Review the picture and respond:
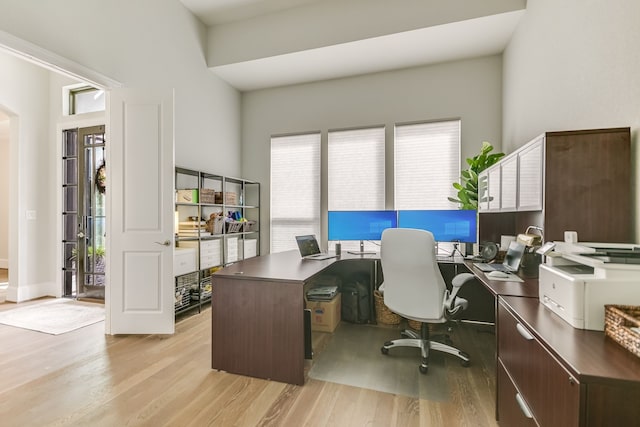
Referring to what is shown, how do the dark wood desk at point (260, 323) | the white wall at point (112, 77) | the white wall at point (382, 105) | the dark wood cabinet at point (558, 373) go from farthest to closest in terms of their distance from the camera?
the white wall at point (382, 105), the white wall at point (112, 77), the dark wood desk at point (260, 323), the dark wood cabinet at point (558, 373)

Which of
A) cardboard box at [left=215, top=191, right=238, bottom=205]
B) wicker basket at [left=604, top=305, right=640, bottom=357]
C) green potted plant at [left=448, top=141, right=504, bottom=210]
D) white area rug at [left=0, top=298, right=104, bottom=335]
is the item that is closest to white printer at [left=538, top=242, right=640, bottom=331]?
wicker basket at [left=604, top=305, right=640, bottom=357]

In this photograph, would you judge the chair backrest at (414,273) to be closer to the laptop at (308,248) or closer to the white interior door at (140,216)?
the laptop at (308,248)

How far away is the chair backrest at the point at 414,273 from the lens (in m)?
2.07

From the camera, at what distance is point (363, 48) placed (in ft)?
11.6

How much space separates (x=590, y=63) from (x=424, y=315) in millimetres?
1867

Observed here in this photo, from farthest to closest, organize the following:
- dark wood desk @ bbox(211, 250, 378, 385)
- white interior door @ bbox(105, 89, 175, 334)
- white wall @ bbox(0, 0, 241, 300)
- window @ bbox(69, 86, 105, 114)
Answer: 1. window @ bbox(69, 86, 105, 114)
2. white interior door @ bbox(105, 89, 175, 334)
3. white wall @ bbox(0, 0, 241, 300)
4. dark wood desk @ bbox(211, 250, 378, 385)

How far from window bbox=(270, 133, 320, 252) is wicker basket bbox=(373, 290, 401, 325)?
4.86 feet

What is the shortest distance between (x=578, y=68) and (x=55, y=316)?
5240mm

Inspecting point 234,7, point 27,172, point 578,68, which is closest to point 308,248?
point 578,68

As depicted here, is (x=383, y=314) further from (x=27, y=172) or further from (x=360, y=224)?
(x=27, y=172)

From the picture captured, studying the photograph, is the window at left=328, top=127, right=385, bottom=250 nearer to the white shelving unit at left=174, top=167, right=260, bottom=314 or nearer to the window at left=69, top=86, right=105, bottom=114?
the white shelving unit at left=174, top=167, right=260, bottom=314

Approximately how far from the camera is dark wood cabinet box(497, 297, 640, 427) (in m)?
0.76

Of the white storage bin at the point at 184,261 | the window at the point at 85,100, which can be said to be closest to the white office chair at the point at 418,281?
the white storage bin at the point at 184,261

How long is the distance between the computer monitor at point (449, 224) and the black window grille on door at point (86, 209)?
4.01 m
